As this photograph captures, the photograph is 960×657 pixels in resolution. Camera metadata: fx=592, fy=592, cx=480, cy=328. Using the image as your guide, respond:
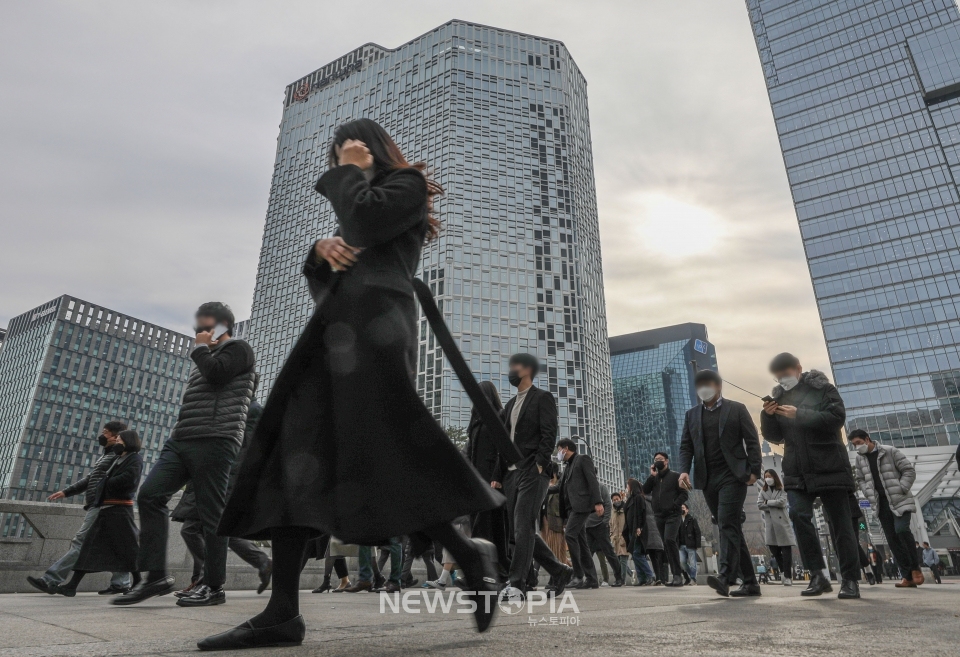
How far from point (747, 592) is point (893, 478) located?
359 cm

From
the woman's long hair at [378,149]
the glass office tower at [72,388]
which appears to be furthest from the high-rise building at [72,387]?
the woman's long hair at [378,149]

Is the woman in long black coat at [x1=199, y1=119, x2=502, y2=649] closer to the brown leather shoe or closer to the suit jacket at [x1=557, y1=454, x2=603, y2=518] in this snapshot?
the suit jacket at [x1=557, y1=454, x2=603, y2=518]

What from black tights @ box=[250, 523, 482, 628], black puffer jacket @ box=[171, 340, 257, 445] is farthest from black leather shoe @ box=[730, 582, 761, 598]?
black puffer jacket @ box=[171, 340, 257, 445]

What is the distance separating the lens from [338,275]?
2.03m

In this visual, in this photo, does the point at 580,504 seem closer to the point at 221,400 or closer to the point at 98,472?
the point at 221,400

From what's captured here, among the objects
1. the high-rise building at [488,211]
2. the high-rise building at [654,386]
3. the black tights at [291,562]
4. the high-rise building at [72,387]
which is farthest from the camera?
the high-rise building at [654,386]

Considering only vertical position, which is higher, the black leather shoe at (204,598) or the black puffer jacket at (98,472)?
the black puffer jacket at (98,472)

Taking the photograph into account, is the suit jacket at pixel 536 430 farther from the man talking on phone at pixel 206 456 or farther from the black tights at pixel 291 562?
the black tights at pixel 291 562

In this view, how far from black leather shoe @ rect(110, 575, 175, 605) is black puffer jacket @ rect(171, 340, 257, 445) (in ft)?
3.48

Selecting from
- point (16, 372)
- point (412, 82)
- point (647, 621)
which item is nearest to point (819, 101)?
point (412, 82)

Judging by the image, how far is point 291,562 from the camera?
1.96m

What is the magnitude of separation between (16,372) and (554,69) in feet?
347

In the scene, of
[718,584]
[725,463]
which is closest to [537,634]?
[718,584]

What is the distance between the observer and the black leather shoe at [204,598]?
4012 millimetres
